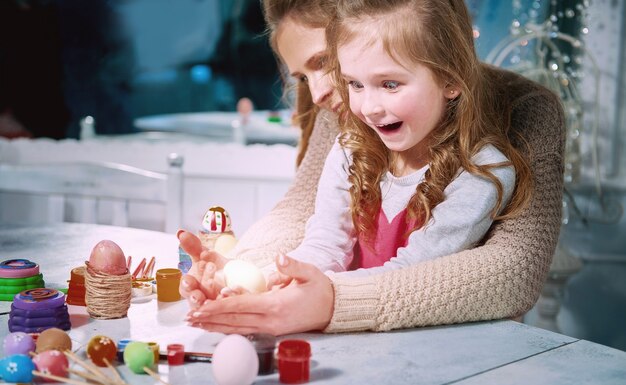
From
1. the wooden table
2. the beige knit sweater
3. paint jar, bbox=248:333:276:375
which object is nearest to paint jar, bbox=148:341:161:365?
the wooden table

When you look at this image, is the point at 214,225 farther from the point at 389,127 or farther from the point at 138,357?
the point at 138,357

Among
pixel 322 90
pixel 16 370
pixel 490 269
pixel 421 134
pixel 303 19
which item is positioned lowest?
pixel 16 370

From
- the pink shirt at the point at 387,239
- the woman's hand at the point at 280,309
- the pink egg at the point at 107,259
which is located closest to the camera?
the woman's hand at the point at 280,309

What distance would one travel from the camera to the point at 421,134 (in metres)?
1.26

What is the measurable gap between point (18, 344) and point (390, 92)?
A: 2.10 feet

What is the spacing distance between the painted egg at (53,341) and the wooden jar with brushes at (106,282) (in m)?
0.15

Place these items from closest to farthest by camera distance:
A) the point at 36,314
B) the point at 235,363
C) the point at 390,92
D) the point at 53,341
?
the point at 235,363
the point at 53,341
the point at 36,314
the point at 390,92

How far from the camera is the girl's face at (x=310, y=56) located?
4.85 ft

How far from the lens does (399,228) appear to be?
134cm

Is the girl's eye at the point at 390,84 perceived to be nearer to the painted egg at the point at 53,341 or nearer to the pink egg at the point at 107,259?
the pink egg at the point at 107,259

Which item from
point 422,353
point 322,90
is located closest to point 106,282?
point 422,353

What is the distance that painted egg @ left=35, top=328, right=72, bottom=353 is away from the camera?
0.94m

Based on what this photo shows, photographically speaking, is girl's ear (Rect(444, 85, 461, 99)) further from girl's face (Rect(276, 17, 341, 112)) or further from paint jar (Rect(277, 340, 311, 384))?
paint jar (Rect(277, 340, 311, 384))

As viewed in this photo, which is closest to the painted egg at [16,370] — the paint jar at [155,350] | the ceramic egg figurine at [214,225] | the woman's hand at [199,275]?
the paint jar at [155,350]
